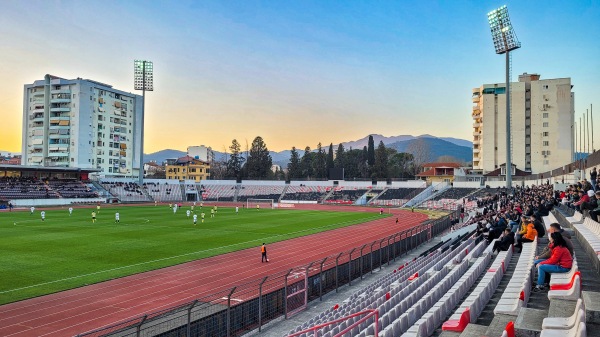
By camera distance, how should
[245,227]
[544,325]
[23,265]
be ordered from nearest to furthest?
[544,325] < [23,265] < [245,227]

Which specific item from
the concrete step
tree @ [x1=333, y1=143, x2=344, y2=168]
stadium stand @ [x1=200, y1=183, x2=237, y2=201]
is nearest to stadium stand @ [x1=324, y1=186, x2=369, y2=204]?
stadium stand @ [x1=200, y1=183, x2=237, y2=201]

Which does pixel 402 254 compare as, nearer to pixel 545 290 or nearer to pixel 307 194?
pixel 545 290

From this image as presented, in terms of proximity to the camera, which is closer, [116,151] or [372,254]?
[372,254]

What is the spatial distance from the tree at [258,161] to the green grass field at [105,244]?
69.4 metres

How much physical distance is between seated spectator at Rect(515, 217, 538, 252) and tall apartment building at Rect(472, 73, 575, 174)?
71.1 meters

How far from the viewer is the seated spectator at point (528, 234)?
560 inches

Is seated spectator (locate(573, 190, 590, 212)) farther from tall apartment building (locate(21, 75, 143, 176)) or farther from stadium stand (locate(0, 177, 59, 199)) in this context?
tall apartment building (locate(21, 75, 143, 176))

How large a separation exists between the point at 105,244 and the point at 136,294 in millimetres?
13112

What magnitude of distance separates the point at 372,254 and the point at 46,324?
43.3 feet

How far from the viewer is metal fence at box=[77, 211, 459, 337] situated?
960 cm

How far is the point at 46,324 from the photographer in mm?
13984

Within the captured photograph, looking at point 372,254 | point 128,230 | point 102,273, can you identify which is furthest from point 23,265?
point 372,254

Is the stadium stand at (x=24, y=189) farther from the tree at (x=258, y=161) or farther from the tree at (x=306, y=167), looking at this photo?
the tree at (x=306, y=167)

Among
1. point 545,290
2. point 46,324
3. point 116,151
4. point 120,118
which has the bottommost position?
point 46,324
